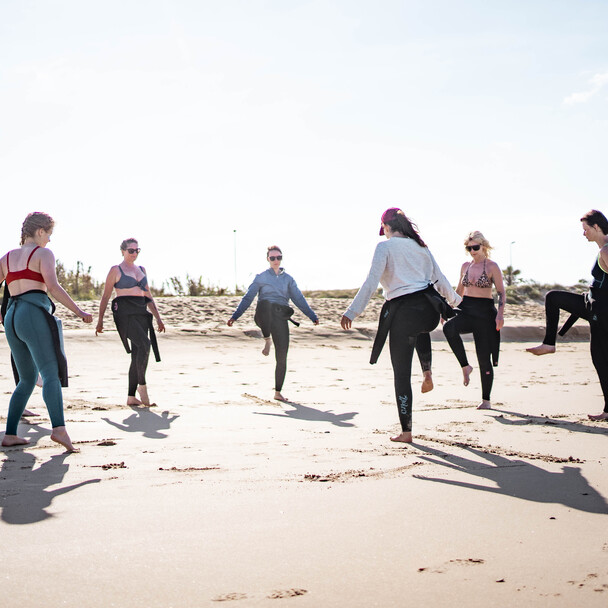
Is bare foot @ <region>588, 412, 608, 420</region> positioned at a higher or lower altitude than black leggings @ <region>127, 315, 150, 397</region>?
lower

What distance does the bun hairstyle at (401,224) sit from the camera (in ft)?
19.7

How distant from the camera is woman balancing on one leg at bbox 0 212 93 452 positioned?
18.6 feet

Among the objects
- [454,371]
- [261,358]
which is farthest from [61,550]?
[261,358]

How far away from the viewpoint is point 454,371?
13.0 m

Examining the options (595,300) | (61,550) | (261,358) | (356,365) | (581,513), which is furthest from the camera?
(261,358)

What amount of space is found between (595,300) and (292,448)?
10.7 feet

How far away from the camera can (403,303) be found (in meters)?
5.90

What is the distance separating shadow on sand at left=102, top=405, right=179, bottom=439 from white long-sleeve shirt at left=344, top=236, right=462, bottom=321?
2.07 m

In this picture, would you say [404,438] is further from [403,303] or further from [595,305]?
[595,305]

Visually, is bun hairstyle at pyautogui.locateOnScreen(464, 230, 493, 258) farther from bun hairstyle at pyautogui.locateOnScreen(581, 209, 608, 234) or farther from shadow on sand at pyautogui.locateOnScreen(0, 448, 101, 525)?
shadow on sand at pyautogui.locateOnScreen(0, 448, 101, 525)

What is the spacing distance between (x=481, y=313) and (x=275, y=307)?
258cm

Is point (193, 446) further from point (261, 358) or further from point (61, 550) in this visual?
point (261, 358)

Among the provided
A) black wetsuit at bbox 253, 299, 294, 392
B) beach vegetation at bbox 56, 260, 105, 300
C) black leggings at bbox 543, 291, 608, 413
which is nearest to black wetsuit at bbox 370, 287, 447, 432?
black leggings at bbox 543, 291, 608, 413

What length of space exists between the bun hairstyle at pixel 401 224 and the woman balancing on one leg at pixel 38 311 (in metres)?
2.40
